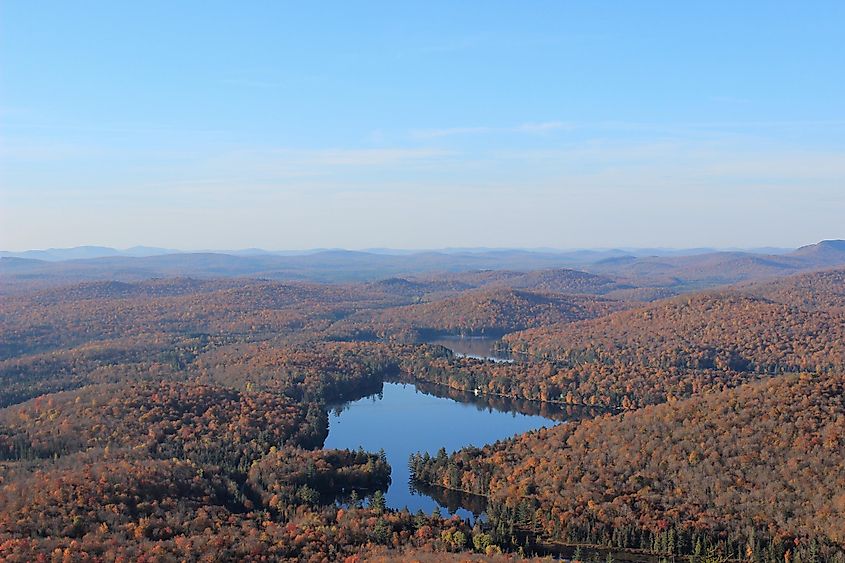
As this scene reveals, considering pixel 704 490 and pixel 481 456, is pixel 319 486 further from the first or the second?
pixel 704 490

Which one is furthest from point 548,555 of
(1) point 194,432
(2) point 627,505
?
(1) point 194,432

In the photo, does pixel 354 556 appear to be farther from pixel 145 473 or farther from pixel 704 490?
pixel 704 490

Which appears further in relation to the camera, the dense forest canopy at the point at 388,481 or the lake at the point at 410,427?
the lake at the point at 410,427

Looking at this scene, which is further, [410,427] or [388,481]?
[410,427]

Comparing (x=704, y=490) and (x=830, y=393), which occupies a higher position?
(x=830, y=393)

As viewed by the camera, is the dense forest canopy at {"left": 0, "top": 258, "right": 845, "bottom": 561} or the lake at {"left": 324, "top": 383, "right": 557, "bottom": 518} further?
the lake at {"left": 324, "top": 383, "right": 557, "bottom": 518}

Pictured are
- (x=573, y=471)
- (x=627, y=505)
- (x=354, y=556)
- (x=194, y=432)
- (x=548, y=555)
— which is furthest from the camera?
(x=194, y=432)

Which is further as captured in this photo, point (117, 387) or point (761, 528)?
point (117, 387)

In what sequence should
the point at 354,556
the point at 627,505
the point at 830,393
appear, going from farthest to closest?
the point at 830,393
the point at 627,505
the point at 354,556
